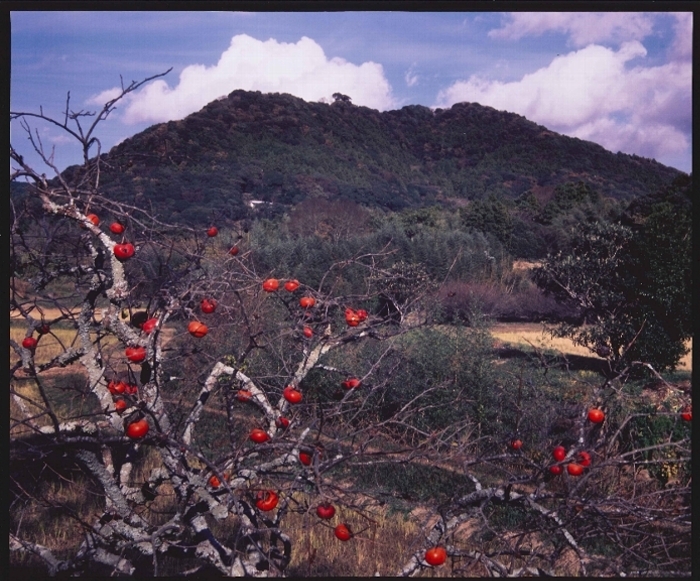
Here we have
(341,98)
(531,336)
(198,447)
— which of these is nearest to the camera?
(198,447)

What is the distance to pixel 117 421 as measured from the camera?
258cm

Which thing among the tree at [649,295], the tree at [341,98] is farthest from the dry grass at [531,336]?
the tree at [341,98]

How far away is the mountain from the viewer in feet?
114

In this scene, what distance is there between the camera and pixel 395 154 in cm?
4566

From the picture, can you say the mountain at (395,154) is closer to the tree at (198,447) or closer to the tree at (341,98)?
the tree at (341,98)

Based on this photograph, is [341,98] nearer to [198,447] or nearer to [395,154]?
[395,154]

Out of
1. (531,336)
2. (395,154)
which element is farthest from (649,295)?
(395,154)

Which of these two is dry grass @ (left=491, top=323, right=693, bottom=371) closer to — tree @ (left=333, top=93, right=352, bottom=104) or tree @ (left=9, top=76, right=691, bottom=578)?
tree @ (left=9, top=76, right=691, bottom=578)

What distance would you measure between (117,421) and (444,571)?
263cm

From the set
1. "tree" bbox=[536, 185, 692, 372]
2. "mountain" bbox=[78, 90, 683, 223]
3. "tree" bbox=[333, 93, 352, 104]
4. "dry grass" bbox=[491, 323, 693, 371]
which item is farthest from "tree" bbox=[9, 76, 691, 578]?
"tree" bbox=[333, 93, 352, 104]

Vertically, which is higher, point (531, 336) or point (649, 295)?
point (649, 295)

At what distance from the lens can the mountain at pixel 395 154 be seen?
114 feet
